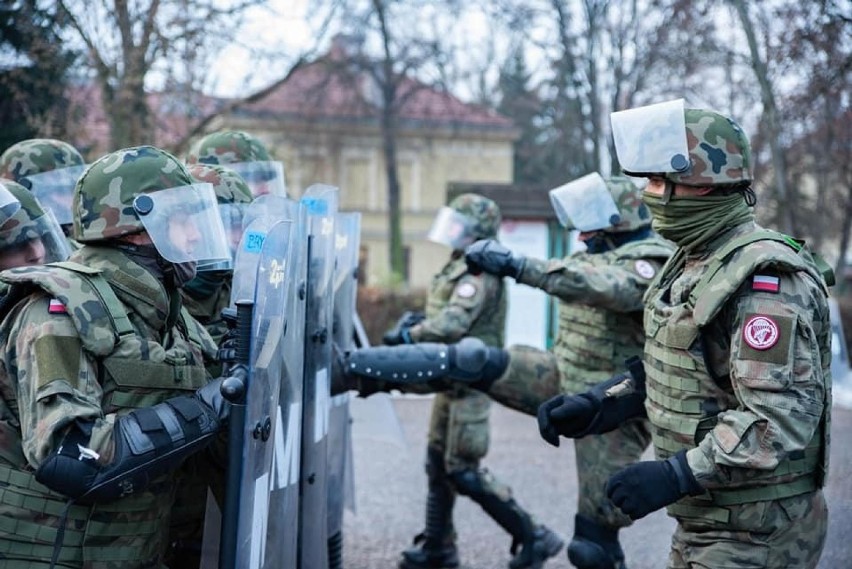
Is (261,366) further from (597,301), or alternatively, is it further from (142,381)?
(597,301)

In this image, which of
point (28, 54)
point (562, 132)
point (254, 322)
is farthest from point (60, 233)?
point (562, 132)

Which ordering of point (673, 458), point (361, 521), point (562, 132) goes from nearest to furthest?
point (673, 458) < point (361, 521) < point (562, 132)

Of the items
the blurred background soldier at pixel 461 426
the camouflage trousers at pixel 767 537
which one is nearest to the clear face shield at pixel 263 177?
the blurred background soldier at pixel 461 426

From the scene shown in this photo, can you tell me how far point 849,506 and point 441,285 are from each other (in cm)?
251

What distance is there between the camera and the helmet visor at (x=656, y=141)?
2.93 m

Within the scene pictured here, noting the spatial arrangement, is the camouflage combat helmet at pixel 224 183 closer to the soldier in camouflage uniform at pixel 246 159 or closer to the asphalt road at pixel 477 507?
the soldier in camouflage uniform at pixel 246 159

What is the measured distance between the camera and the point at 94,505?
2475 mm

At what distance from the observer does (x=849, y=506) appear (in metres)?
3.71

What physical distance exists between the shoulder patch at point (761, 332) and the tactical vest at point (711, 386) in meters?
0.10

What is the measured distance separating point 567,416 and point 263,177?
1982mm

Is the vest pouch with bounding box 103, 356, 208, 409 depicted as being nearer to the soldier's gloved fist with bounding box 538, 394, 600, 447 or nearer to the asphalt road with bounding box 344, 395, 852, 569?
the soldier's gloved fist with bounding box 538, 394, 600, 447

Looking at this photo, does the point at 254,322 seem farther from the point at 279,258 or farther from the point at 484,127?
the point at 484,127

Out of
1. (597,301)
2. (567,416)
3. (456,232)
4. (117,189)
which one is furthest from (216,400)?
(456,232)

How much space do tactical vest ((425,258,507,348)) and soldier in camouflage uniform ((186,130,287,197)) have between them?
1213 mm
